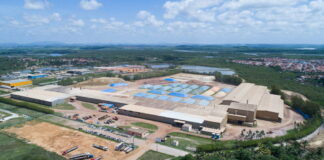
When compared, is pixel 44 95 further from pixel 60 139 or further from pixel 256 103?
pixel 256 103

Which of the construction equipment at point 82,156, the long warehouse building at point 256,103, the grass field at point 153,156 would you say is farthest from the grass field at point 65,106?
the long warehouse building at point 256,103

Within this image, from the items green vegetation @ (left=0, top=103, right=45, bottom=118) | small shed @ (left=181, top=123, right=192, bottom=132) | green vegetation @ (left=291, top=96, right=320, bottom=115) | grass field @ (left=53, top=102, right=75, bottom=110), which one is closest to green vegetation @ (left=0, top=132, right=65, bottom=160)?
green vegetation @ (left=0, top=103, right=45, bottom=118)

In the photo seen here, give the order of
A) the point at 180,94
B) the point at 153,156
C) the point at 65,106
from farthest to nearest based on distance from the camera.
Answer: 1. the point at 180,94
2. the point at 65,106
3. the point at 153,156

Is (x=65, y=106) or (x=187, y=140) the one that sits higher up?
(x=65, y=106)

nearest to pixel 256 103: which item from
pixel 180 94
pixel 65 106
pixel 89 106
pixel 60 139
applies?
pixel 180 94

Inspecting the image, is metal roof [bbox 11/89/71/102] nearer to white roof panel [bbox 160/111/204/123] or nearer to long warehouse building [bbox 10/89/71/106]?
long warehouse building [bbox 10/89/71/106]

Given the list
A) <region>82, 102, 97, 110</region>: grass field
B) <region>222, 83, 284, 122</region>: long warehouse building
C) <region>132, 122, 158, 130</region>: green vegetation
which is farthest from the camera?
<region>82, 102, 97, 110</region>: grass field

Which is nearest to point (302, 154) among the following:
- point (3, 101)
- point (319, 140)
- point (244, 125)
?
point (319, 140)

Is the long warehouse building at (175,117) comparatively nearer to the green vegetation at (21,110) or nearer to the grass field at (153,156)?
the grass field at (153,156)
